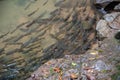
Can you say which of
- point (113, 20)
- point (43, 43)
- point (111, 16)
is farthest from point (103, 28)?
point (43, 43)

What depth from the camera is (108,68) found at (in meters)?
6.63

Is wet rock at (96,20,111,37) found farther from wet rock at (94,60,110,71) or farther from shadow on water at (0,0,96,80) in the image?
wet rock at (94,60,110,71)

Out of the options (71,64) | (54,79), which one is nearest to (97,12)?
(71,64)

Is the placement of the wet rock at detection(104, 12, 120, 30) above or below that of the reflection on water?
below

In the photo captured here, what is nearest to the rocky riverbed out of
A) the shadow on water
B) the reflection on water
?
the shadow on water

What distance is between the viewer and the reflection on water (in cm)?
954

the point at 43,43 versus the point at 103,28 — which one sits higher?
the point at 103,28

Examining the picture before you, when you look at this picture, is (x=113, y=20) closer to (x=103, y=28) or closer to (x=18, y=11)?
(x=103, y=28)

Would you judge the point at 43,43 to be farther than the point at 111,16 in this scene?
No

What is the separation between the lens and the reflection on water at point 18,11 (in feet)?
31.3

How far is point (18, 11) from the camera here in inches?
397

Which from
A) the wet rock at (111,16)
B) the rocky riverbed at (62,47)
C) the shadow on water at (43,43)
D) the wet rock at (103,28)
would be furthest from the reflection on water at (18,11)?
the wet rock at (111,16)

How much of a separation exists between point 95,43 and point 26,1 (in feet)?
12.7

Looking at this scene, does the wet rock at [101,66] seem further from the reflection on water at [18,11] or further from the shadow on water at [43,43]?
the reflection on water at [18,11]
